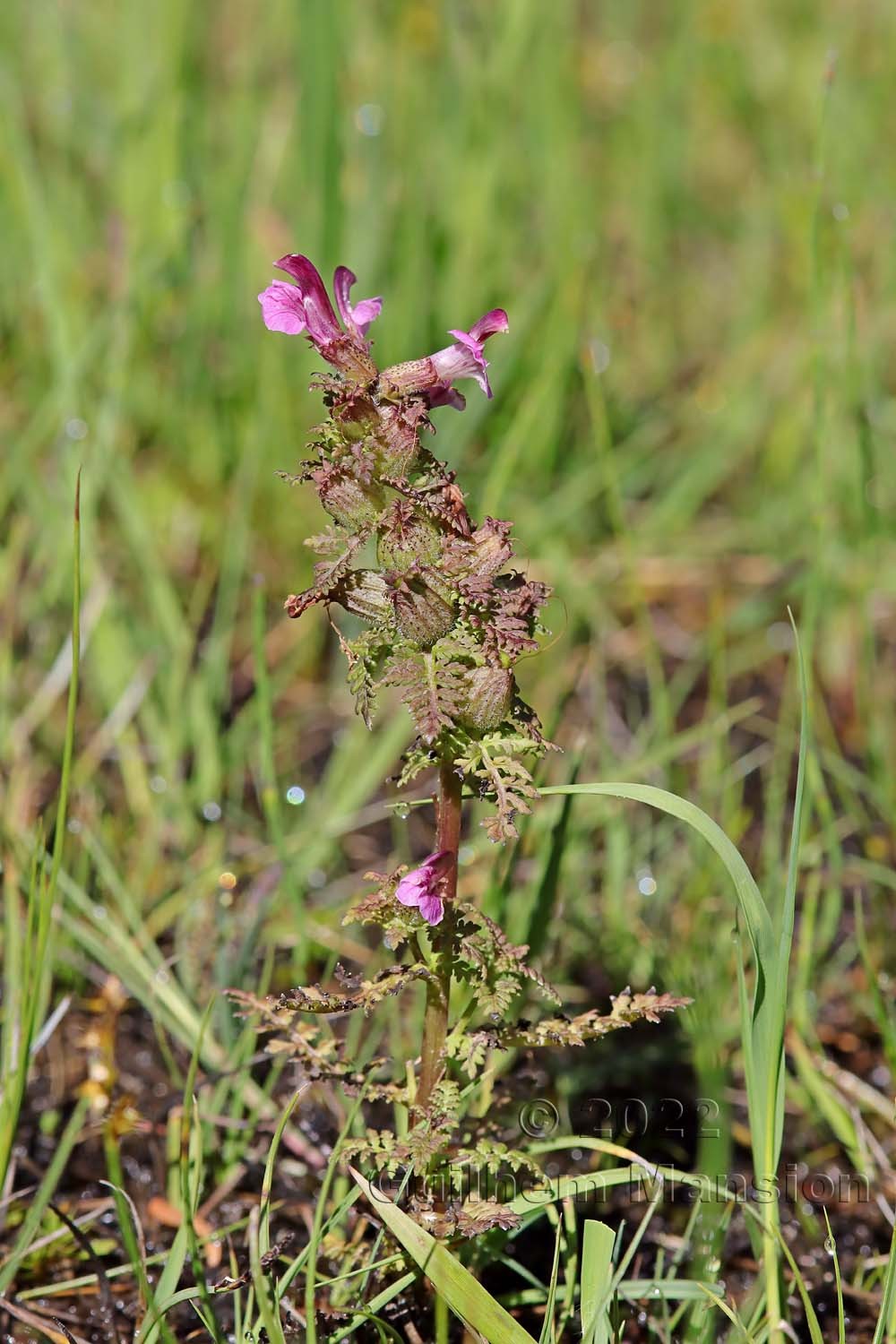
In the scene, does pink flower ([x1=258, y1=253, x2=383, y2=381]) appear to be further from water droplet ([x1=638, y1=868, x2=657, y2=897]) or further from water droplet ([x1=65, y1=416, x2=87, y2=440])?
water droplet ([x1=65, y1=416, x2=87, y2=440])

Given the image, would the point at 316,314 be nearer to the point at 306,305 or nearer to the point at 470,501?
the point at 306,305

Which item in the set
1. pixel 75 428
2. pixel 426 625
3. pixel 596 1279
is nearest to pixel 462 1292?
pixel 596 1279

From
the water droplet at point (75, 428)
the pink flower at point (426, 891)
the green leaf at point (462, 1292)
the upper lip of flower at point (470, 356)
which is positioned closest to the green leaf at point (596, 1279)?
the green leaf at point (462, 1292)

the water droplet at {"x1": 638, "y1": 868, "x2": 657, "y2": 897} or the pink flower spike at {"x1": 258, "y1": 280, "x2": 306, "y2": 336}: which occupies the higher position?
the pink flower spike at {"x1": 258, "y1": 280, "x2": 306, "y2": 336}

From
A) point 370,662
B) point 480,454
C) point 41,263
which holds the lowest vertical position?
point 370,662

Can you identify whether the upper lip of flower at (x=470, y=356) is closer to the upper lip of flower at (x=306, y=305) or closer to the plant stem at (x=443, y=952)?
the upper lip of flower at (x=306, y=305)

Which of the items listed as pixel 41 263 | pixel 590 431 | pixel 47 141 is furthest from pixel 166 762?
pixel 47 141

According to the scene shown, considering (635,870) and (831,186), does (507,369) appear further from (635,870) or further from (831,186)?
(831,186)

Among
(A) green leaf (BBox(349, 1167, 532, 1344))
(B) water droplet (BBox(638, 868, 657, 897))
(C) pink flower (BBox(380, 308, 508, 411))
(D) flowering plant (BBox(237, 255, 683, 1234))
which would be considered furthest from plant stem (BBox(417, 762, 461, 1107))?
(B) water droplet (BBox(638, 868, 657, 897))
